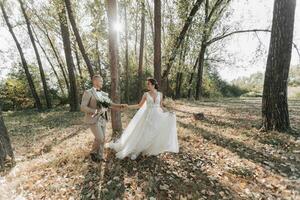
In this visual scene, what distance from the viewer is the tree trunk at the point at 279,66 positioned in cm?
799

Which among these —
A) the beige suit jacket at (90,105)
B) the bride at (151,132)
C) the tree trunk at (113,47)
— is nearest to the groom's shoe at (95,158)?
the bride at (151,132)

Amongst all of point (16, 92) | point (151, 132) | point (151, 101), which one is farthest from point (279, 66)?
point (16, 92)

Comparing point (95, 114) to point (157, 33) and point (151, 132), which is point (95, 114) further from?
point (157, 33)

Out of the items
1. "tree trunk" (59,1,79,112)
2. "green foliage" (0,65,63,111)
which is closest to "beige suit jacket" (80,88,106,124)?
"tree trunk" (59,1,79,112)

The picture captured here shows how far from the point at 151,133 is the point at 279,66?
5054mm

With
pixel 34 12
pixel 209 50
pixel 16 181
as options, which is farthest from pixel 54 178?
pixel 209 50

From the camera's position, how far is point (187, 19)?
14.2 m

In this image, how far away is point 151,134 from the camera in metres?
6.05

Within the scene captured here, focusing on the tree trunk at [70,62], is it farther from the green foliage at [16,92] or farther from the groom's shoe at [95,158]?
the green foliage at [16,92]

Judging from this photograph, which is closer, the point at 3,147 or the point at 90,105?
the point at 90,105

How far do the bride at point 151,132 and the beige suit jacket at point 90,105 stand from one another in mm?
977

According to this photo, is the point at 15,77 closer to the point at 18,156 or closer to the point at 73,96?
the point at 73,96

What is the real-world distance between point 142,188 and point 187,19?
1143 centimetres

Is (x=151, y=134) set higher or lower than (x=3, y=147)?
higher
